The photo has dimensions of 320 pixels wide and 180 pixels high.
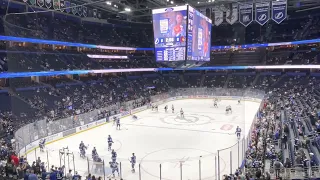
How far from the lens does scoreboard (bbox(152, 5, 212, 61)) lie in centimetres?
1906

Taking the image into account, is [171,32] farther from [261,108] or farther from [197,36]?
[261,108]

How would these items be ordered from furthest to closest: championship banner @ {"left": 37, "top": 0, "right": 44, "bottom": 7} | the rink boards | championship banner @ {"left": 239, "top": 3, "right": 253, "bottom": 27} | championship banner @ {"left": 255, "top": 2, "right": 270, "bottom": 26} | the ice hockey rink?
1. championship banner @ {"left": 37, "top": 0, "right": 44, "bottom": 7}
2. championship banner @ {"left": 239, "top": 3, "right": 253, "bottom": 27}
3. championship banner @ {"left": 255, "top": 2, "right": 270, "bottom": 26}
4. the rink boards
5. the ice hockey rink

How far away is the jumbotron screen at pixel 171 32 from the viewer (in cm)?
1906

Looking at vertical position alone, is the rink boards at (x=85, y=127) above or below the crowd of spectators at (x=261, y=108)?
below

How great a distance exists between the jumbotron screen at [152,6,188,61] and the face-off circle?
722 cm

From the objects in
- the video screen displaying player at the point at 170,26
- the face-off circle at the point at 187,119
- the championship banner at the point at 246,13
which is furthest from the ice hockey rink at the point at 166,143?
the championship banner at the point at 246,13

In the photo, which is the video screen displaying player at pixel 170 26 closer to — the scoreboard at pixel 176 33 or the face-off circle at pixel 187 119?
the scoreboard at pixel 176 33

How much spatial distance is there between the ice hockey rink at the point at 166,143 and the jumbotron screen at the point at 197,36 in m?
5.90

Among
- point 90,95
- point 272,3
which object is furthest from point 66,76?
point 272,3

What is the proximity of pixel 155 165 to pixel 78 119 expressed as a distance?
36.8ft

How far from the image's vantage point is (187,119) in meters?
26.4

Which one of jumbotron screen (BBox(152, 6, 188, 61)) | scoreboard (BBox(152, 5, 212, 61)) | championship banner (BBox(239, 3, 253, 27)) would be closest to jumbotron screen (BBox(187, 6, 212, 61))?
scoreboard (BBox(152, 5, 212, 61))

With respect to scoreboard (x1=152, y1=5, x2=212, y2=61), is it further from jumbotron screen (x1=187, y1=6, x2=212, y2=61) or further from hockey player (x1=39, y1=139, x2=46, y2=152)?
hockey player (x1=39, y1=139, x2=46, y2=152)

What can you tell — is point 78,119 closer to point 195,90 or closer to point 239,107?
point 239,107
